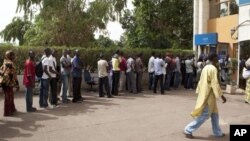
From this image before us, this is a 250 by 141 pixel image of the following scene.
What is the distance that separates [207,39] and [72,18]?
27.4 feet

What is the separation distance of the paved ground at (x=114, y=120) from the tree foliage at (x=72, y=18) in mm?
10796

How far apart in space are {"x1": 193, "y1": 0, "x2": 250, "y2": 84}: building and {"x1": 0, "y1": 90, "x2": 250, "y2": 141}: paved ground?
5.82m

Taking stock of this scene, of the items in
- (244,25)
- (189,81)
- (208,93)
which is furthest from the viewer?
(244,25)

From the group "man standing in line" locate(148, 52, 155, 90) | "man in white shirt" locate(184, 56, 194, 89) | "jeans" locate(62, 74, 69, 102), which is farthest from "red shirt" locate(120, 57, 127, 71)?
"man in white shirt" locate(184, 56, 194, 89)

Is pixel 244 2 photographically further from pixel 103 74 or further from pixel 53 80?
pixel 53 80

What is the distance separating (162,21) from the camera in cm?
3716

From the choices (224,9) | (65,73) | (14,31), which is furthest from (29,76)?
(14,31)

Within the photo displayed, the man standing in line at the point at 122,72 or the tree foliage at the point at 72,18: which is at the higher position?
the tree foliage at the point at 72,18

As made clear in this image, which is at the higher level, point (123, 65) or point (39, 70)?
point (123, 65)

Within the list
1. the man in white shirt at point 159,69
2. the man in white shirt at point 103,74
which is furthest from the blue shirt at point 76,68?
the man in white shirt at point 159,69

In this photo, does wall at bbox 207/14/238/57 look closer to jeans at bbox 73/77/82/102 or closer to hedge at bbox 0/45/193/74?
hedge at bbox 0/45/193/74

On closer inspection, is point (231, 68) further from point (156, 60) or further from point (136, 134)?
point (136, 134)

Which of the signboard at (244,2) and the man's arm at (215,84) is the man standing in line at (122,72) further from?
the man's arm at (215,84)

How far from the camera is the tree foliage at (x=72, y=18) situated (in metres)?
25.4
